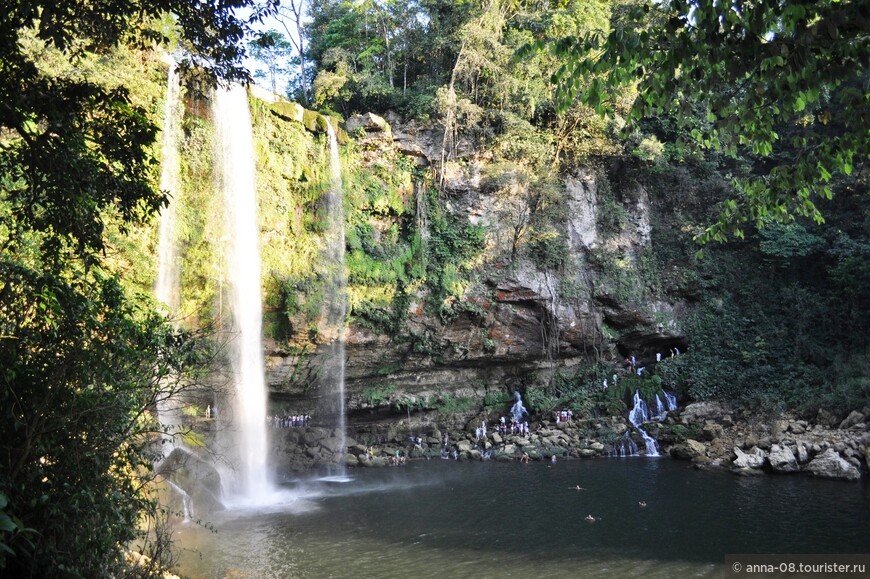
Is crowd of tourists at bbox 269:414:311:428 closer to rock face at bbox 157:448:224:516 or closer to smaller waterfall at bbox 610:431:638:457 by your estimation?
rock face at bbox 157:448:224:516

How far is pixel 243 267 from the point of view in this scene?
53.6 feet

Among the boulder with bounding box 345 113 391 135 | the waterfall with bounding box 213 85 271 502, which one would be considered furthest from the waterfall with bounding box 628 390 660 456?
the boulder with bounding box 345 113 391 135

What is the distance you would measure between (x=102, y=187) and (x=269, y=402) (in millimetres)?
15510

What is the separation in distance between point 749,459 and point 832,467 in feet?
6.13

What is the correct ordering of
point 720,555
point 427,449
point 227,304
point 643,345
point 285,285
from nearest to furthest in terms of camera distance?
point 720,555 < point 227,304 < point 285,285 < point 427,449 < point 643,345

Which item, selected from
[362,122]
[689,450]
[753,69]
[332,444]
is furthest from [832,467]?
[362,122]

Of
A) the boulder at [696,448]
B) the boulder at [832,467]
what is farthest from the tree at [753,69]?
the boulder at [696,448]

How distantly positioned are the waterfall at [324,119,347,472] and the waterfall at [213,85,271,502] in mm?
2561

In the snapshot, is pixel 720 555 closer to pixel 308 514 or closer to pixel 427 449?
pixel 308 514

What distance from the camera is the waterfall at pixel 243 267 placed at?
52.6 ft

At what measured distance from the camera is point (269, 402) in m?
19.0

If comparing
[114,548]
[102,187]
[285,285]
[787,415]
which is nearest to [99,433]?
[114,548]

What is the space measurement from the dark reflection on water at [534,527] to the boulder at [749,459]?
2.55 feet

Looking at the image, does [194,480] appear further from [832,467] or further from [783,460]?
[832,467]
